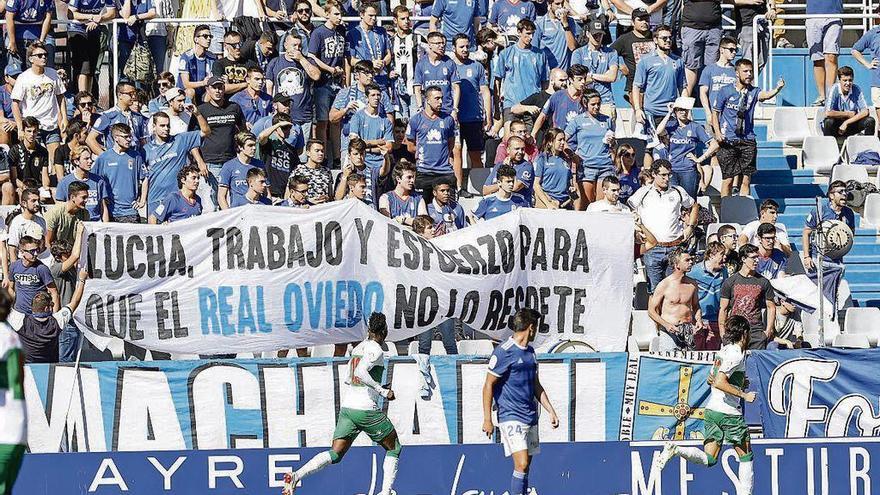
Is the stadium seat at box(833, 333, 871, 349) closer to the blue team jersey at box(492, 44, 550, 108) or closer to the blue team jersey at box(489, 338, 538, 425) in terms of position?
the blue team jersey at box(492, 44, 550, 108)

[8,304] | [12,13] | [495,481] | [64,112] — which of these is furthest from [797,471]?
[12,13]

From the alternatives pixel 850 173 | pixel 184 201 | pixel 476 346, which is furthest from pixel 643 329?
pixel 184 201

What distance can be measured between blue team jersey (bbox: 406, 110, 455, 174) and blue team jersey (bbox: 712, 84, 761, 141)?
140 inches

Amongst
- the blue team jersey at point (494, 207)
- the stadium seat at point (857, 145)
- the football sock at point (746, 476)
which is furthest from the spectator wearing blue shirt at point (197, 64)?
the football sock at point (746, 476)

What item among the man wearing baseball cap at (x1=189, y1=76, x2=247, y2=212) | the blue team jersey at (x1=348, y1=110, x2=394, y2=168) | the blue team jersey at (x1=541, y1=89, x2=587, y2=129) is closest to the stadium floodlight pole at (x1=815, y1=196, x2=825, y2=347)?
the blue team jersey at (x1=541, y1=89, x2=587, y2=129)

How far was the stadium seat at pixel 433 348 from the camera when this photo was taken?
57.4 feet

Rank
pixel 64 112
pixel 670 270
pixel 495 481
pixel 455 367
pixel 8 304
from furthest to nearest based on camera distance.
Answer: pixel 64 112
pixel 670 270
pixel 455 367
pixel 495 481
pixel 8 304

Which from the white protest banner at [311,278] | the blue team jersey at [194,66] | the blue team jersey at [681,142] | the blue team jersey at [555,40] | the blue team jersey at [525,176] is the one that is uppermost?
the blue team jersey at [555,40]

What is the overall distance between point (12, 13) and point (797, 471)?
11.6m

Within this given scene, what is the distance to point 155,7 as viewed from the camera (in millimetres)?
22516

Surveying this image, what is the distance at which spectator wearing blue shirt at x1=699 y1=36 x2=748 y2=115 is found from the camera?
21.0 m

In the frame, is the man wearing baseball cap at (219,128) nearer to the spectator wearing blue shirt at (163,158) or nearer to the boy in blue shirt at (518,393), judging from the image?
the spectator wearing blue shirt at (163,158)

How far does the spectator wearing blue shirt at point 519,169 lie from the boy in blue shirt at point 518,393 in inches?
187

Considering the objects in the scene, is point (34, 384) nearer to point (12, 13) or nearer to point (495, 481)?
point (495, 481)
